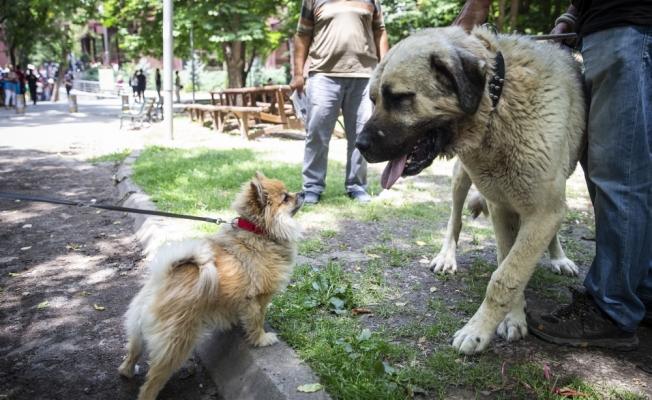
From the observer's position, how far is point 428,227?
17.4 feet

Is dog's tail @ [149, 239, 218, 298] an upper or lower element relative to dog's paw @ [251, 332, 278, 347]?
upper

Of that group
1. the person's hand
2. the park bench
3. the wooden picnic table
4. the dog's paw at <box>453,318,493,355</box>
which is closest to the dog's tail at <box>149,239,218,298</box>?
the dog's paw at <box>453,318,493,355</box>

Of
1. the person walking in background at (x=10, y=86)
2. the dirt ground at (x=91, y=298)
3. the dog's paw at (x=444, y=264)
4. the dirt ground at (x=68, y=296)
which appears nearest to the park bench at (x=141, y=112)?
the dirt ground at (x=68, y=296)

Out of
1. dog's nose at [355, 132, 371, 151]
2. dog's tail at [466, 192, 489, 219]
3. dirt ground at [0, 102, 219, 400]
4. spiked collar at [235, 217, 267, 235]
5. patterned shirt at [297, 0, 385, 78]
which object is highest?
patterned shirt at [297, 0, 385, 78]

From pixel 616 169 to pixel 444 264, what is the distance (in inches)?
65.4

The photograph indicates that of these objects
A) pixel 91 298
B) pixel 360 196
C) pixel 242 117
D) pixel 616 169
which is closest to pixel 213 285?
pixel 91 298

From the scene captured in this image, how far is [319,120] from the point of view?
234 inches

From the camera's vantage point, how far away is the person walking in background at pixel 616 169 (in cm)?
256

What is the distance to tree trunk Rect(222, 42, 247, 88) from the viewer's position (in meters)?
22.6

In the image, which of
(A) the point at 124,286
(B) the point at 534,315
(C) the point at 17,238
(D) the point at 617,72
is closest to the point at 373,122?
(D) the point at 617,72

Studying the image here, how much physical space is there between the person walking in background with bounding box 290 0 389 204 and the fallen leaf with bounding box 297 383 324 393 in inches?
149

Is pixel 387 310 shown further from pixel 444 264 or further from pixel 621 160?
pixel 621 160

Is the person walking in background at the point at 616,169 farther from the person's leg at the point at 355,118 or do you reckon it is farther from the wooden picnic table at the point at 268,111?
the wooden picnic table at the point at 268,111

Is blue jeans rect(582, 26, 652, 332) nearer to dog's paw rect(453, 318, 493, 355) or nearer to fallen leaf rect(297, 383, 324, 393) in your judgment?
dog's paw rect(453, 318, 493, 355)
